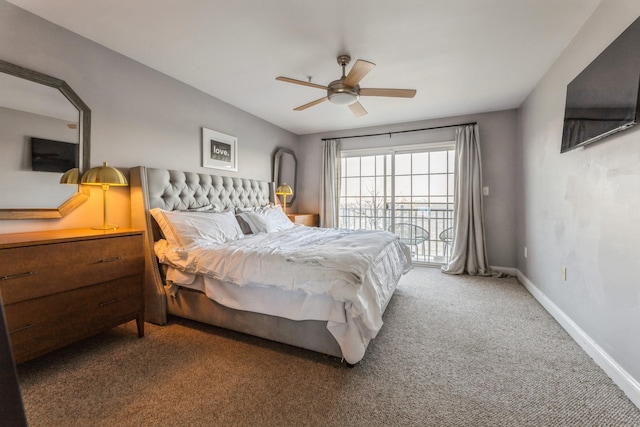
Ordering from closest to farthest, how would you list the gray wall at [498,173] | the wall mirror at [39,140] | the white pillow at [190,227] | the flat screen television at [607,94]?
the flat screen television at [607,94]
the wall mirror at [39,140]
the white pillow at [190,227]
the gray wall at [498,173]

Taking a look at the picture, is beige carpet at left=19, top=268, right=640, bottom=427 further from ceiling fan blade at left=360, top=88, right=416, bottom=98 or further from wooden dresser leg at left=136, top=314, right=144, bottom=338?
ceiling fan blade at left=360, top=88, right=416, bottom=98

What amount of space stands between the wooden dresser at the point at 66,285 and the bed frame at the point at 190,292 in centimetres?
29

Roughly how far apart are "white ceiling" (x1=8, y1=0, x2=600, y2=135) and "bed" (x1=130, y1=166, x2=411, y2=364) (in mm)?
1162

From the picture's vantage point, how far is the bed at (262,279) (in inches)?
73.5

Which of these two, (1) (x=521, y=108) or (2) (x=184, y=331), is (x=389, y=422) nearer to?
(2) (x=184, y=331)

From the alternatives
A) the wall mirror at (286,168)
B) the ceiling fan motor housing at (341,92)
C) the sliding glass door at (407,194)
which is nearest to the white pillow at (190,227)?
the ceiling fan motor housing at (341,92)

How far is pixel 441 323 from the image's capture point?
8.56 feet

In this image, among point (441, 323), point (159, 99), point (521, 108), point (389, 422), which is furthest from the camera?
point (521, 108)

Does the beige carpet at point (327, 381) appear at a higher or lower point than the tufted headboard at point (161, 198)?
lower

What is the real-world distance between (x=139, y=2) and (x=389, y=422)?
306cm

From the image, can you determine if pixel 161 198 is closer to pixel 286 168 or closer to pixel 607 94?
pixel 286 168

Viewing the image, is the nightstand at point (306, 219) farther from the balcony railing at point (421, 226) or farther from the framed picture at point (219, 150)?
the framed picture at point (219, 150)

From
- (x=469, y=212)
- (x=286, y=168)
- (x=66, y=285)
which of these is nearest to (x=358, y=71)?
(x=66, y=285)

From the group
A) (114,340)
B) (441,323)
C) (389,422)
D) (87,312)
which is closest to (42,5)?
(87,312)
